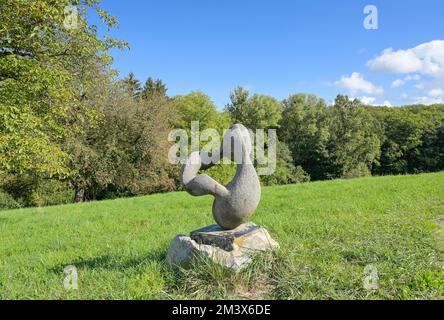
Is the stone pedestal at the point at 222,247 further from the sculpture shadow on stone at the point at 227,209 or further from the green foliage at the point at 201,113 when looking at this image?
the green foliage at the point at 201,113

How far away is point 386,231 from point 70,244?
692cm

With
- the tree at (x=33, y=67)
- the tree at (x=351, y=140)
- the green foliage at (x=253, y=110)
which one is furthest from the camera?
the tree at (x=351, y=140)

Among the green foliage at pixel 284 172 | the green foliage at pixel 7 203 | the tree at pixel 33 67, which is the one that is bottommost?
the green foliage at pixel 7 203

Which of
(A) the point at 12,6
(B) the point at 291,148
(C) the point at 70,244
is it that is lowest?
(C) the point at 70,244

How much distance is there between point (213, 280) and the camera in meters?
4.79

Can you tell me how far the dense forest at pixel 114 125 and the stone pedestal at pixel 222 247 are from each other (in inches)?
251

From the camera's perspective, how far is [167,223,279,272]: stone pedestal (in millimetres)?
5070

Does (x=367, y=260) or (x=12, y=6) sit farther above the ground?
(x=12, y=6)

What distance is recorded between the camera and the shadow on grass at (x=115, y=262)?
567cm

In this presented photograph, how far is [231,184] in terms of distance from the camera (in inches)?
225

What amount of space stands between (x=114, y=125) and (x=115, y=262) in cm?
2327

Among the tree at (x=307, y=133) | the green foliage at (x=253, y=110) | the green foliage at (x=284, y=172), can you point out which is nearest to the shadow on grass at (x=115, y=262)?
the green foliage at (x=284, y=172)

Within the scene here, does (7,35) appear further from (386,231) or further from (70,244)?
(386,231)
